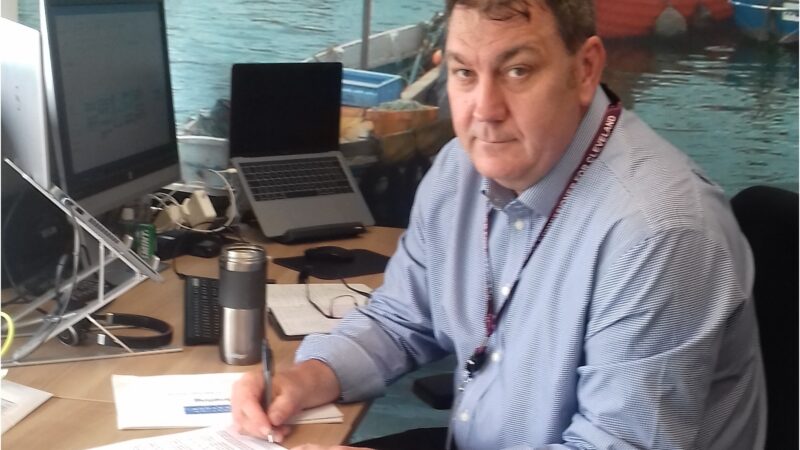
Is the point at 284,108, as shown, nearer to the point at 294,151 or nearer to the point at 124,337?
the point at 294,151

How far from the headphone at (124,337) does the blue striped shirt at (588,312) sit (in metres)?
0.26

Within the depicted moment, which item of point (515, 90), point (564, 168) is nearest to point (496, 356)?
point (564, 168)

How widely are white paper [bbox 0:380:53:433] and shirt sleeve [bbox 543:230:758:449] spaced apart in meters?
0.78

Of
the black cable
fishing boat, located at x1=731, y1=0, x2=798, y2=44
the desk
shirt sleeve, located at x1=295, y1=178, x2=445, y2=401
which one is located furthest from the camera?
→ fishing boat, located at x1=731, y1=0, x2=798, y2=44

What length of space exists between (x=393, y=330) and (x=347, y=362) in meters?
0.16

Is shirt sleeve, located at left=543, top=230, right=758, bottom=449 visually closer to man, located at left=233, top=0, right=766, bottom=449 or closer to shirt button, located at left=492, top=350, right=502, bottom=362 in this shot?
man, located at left=233, top=0, right=766, bottom=449

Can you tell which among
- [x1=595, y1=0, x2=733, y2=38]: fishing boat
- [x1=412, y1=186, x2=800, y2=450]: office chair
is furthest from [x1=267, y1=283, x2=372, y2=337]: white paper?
[x1=595, y1=0, x2=733, y2=38]: fishing boat

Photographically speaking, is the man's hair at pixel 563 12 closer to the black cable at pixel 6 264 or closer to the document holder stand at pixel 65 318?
the document holder stand at pixel 65 318

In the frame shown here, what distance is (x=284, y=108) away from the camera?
95.3 inches

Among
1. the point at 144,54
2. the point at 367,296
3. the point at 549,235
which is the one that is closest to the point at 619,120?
the point at 549,235

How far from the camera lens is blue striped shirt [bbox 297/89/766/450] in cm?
114

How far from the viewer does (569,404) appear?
4.19ft

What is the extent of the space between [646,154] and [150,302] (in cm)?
101

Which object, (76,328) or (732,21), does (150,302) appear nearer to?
(76,328)
